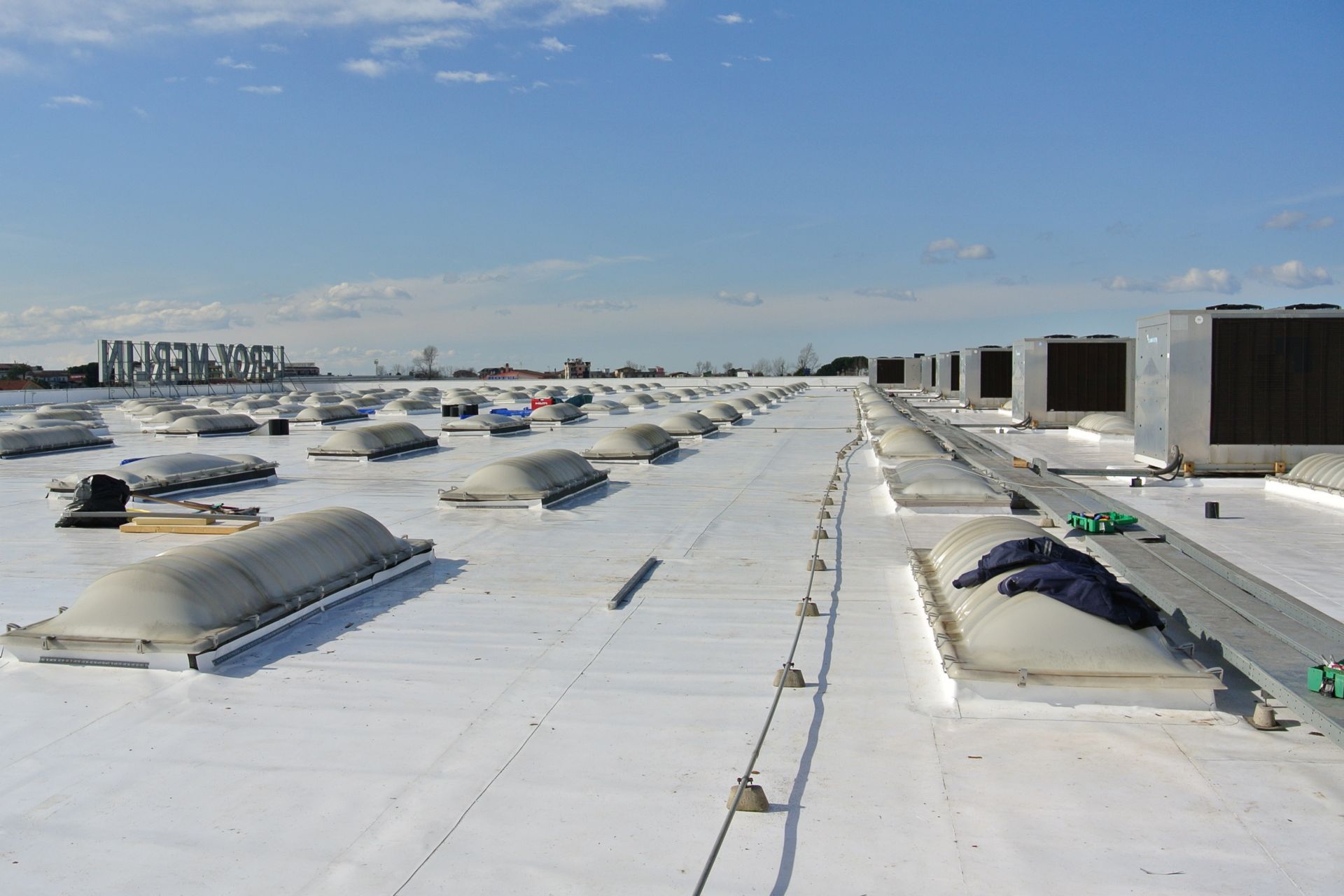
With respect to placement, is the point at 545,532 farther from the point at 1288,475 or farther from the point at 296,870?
the point at 1288,475

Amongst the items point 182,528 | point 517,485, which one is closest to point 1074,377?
point 517,485

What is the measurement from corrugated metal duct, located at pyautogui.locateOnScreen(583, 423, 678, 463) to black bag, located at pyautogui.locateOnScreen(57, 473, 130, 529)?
13.6m

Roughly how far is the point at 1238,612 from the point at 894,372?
356ft

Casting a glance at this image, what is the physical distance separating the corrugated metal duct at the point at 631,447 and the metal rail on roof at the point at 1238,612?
14.2 m

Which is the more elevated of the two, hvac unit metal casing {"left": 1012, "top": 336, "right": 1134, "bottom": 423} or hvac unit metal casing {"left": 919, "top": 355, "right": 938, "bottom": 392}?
hvac unit metal casing {"left": 919, "top": 355, "right": 938, "bottom": 392}

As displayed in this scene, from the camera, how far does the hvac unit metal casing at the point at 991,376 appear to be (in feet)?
202

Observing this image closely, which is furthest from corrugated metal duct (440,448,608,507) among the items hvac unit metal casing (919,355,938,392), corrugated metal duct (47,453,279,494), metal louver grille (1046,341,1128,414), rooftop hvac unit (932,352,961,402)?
hvac unit metal casing (919,355,938,392)

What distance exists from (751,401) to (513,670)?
Answer: 57099 millimetres

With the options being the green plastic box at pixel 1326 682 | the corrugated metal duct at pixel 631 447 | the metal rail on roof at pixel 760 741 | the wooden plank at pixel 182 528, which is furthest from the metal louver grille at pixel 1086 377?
the green plastic box at pixel 1326 682

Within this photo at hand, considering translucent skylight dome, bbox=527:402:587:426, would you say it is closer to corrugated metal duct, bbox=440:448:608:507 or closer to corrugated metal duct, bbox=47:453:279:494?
corrugated metal duct, bbox=47:453:279:494

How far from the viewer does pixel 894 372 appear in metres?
117

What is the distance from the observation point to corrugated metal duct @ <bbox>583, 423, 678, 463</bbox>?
2956cm

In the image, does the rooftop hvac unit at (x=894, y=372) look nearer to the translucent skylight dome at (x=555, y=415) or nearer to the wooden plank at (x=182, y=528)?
the translucent skylight dome at (x=555, y=415)

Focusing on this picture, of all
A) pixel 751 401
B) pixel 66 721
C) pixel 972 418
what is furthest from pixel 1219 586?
pixel 751 401
